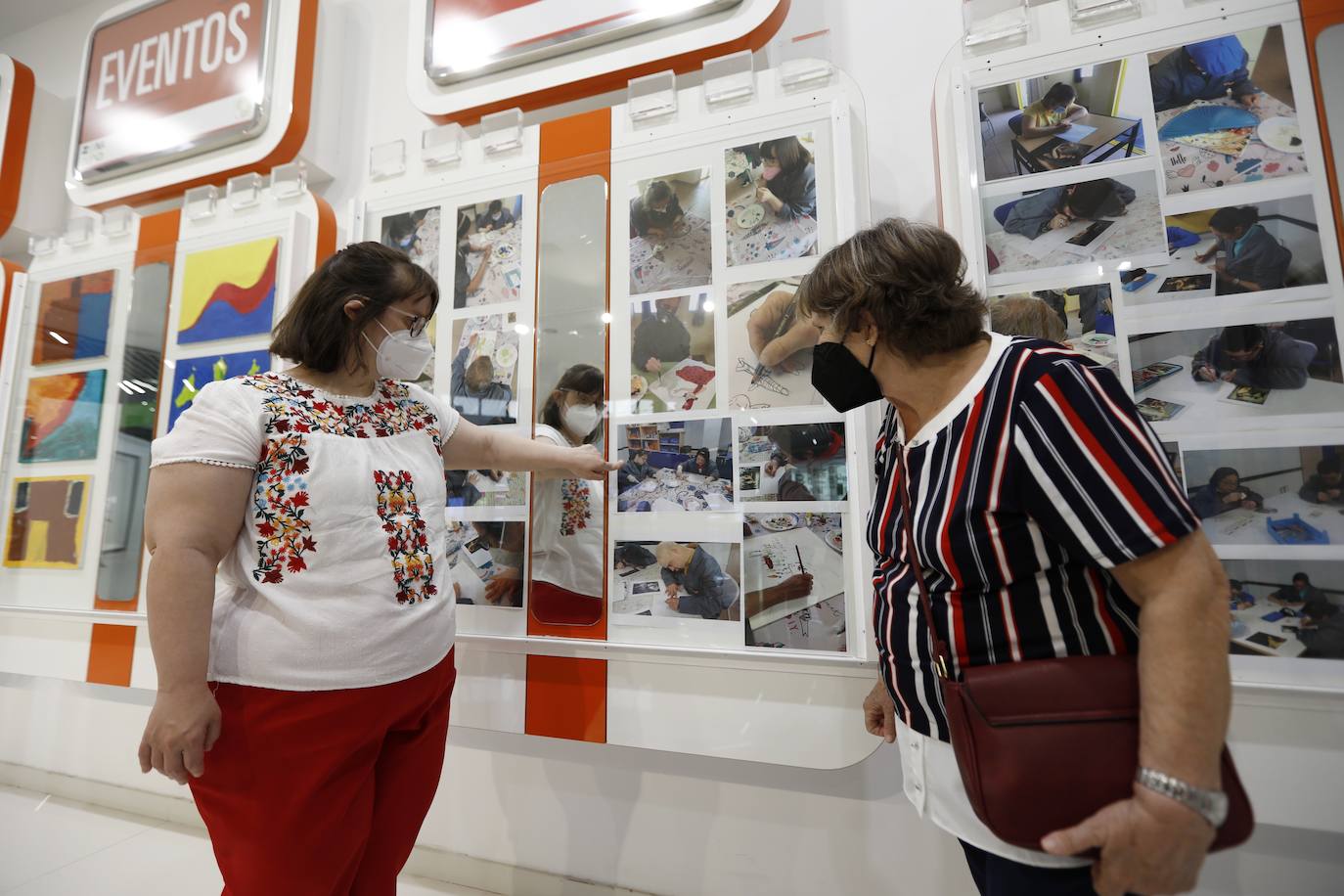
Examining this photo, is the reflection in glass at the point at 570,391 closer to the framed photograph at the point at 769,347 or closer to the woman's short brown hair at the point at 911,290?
the framed photograph at the point at 769,347

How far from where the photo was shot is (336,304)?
1266mm

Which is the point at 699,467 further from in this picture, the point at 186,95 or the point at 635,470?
the point at 186,95

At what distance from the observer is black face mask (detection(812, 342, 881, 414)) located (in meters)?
1.07

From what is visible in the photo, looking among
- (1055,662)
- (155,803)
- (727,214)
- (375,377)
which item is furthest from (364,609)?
(155,803)

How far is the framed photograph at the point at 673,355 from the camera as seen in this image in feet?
5.49

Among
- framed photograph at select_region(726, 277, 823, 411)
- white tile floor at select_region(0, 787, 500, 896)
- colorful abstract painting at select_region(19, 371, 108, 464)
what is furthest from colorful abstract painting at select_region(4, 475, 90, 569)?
framed photograph at select_region(726, 277, 823, 411)

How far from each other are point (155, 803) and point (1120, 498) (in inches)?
129

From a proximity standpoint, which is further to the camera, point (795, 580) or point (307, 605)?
point (795, 580)

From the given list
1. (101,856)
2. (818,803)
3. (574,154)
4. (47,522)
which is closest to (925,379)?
(818,803)

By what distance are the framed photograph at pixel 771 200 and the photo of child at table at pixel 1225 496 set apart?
1.00 metres

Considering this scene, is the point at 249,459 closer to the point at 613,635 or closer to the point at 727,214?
the point at 613,635

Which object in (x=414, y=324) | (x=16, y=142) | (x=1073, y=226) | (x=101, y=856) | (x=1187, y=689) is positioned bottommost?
(x=101, y=856)

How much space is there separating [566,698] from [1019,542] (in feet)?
4.33

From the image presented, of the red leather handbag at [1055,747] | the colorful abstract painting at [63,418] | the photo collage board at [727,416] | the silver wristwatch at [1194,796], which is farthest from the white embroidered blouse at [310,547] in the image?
the colorful abstract painting at [63,418]
